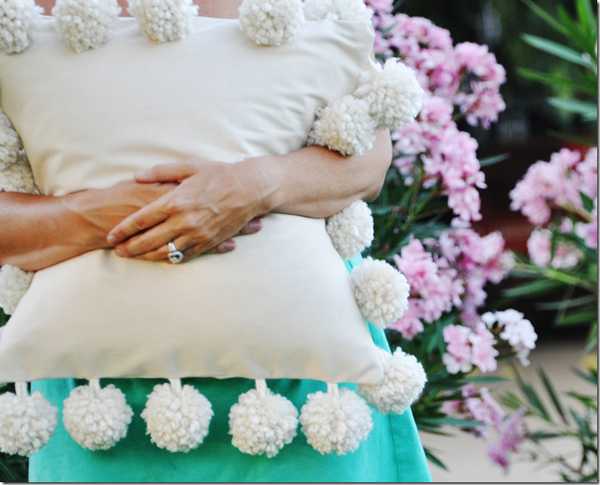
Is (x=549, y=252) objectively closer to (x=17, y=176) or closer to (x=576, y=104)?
(x=576, y=104)

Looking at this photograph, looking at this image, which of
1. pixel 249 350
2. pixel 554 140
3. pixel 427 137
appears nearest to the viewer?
pixel 249 350

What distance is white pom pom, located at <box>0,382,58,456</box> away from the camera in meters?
0.95

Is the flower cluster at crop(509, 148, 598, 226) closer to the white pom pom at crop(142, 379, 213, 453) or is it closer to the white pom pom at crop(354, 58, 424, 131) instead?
the white pom pom at crop(354, 58, 424, 131)

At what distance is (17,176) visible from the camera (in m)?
1.04

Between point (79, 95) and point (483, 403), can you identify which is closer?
point (79, 95)

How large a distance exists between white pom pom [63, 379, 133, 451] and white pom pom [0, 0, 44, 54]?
43 cm

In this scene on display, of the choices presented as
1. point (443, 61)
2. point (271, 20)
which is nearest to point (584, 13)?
point (443, 61)

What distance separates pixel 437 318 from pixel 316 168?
4.02 ft

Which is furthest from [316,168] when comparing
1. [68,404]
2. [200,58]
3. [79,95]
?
[68,404]

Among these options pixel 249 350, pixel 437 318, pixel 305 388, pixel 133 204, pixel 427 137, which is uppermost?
pixel 133 204

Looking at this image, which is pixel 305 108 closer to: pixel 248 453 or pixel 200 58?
pixel 200 58

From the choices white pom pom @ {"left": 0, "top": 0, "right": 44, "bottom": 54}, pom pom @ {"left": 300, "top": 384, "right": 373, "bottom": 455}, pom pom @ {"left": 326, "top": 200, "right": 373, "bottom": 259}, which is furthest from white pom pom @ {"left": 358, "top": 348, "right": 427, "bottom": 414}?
white pom pom @ {"left": 0, "top": 0, "right": 44, "bottom": 54}

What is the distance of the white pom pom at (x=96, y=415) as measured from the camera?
94 cm

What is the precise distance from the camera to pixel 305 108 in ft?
3.31
